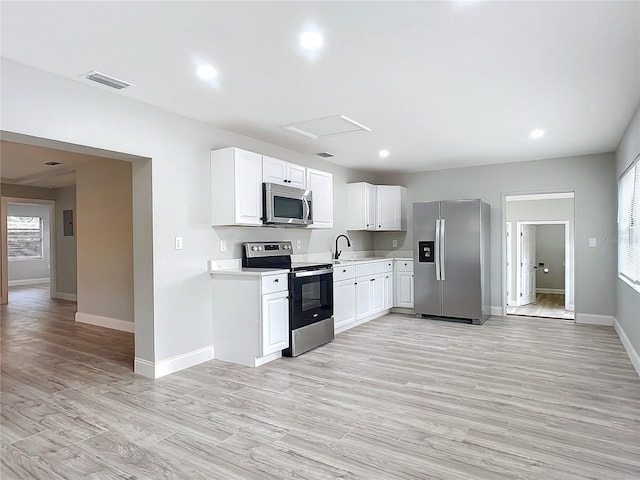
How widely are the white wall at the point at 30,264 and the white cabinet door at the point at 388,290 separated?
31.7ft

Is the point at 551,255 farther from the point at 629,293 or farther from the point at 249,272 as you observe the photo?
the point at 249,272

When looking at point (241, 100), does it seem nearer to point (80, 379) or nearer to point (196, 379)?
point (196, 379)

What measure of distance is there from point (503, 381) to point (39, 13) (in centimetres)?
402

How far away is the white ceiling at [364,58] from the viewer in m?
2.13

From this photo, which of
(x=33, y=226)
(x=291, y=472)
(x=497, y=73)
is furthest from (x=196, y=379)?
(x=33, y=226)

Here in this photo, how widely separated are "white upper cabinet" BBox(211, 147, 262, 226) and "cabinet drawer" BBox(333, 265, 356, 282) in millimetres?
1367

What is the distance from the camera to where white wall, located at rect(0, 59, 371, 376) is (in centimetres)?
284

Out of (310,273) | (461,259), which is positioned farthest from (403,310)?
(310,273)

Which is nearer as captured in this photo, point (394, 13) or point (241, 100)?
point (394, 13)

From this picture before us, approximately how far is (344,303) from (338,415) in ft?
8.42

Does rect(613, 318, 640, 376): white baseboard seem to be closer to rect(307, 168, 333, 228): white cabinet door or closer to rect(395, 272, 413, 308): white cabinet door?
rect(395, 272, 413, 308): white cabinet door

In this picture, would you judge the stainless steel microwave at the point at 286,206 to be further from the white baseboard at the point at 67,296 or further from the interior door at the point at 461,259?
the white baseboard at the point at 67,296

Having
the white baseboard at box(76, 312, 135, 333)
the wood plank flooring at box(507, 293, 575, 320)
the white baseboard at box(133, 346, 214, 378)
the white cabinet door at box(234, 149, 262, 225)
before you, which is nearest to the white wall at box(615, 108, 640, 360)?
the wood plank flooring at box(507, 293, 575, 320)

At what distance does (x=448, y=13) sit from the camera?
2.13 metres
